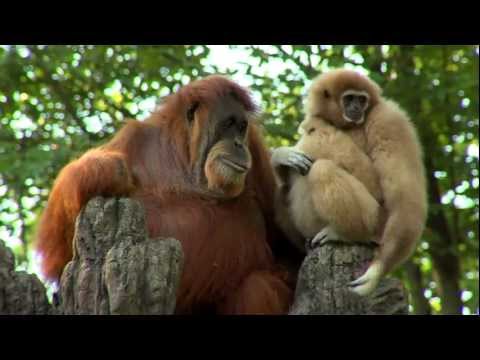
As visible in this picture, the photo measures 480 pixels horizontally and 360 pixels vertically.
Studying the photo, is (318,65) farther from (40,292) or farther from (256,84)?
(40,292)

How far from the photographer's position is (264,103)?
877cm

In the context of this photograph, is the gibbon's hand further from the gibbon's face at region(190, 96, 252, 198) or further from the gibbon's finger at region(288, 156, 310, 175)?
the gibbon's face at region(190, 96, 252, 198)

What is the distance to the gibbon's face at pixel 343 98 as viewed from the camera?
227 inches

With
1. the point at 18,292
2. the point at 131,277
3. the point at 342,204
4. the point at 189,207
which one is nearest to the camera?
the point at 131,277

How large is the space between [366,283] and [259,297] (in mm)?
885

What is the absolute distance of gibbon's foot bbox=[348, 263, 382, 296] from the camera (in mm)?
4652

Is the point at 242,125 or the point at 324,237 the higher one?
the point at 242,125

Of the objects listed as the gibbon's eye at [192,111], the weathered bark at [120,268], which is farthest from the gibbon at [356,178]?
the weathered bark at [120,268]

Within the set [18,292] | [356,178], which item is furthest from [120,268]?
[356,178]

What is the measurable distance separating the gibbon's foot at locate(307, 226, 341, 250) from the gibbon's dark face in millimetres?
923

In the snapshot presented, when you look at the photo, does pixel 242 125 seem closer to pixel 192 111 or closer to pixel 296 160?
pixel 192 111

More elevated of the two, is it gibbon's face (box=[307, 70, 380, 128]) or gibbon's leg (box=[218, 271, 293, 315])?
gibbon's face (box=[307, 70, 380, 128])

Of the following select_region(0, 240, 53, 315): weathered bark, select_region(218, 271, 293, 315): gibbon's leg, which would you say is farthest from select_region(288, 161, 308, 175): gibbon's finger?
select_region(0, 240, 53, 315): weathered bark
